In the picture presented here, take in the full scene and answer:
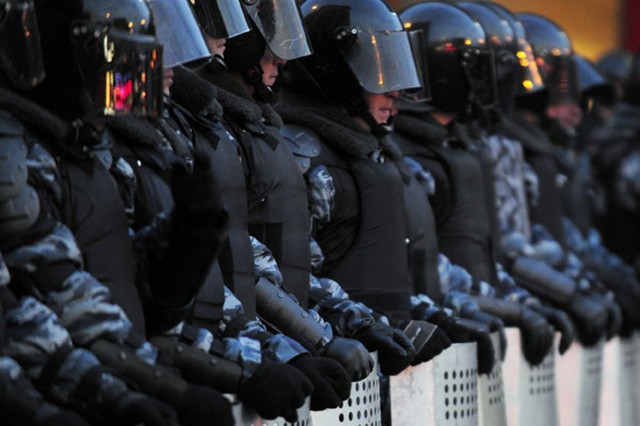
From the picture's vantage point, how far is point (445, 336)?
8305 mm

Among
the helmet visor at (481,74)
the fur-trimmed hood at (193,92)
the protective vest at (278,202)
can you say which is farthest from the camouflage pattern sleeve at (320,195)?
the helmet visor at (481,74)

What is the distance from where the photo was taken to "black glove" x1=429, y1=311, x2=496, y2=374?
28.4 ft

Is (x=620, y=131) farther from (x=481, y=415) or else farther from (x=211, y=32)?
(x=211, y=32)

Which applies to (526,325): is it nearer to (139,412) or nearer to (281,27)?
(281,27)

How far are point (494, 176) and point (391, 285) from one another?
261cm

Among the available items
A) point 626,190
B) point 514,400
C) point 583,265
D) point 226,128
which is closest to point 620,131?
point 626,190

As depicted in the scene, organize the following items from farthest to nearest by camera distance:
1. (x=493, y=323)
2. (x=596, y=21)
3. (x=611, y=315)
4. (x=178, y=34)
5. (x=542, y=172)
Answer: (x=596, y=21), (x=542, y=172), (x=611, y=315), (x=493, y=323), (x=178, y=34)

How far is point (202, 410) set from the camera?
5891 millimetres

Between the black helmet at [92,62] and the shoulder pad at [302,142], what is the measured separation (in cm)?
188

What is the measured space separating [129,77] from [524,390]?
13.4ft

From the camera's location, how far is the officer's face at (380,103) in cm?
864

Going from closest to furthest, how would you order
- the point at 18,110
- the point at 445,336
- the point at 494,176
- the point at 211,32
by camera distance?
the point at 18,110
the point at 211,32
the point at 445,336
the point at 494,176

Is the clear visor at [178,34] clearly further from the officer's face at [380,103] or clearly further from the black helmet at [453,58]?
the black helmet at [453,58]

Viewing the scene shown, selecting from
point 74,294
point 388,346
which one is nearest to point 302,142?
point 388,346
